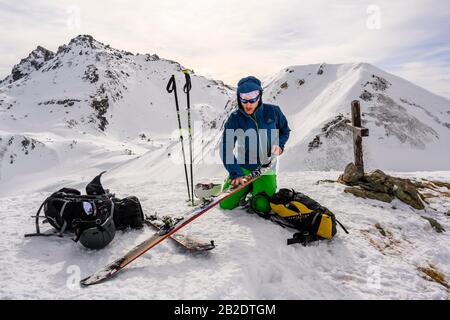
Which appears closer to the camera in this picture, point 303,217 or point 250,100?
point 303,217

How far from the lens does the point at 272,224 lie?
575 cm

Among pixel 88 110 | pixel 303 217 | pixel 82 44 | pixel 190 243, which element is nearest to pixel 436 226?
pixel 303 217

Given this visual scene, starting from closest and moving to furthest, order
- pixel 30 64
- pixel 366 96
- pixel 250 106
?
pixel 250 106
pixel 366 96
pixel 30 64

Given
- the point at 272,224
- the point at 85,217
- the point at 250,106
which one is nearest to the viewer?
the point at 85,217

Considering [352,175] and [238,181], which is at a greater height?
[238,181]

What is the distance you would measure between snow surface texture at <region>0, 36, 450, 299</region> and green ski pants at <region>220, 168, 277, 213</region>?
23 centimetres

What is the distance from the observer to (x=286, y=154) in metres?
19.8

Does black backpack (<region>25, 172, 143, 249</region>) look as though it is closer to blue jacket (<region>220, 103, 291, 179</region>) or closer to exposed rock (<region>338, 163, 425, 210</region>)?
blue jacket (<region>220, 103, 291, 179</region>)

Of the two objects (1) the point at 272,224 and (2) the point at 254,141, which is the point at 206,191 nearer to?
(2) the point at 254,141

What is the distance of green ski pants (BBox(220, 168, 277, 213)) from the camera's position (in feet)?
20.2

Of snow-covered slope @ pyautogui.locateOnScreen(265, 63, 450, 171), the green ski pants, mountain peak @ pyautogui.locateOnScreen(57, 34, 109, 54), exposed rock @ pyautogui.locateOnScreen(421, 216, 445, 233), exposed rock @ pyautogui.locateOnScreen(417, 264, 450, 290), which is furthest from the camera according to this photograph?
mountain peak @ pyautogui.locateOnScreen(57, 34, 109, 54)

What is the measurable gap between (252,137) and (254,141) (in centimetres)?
9

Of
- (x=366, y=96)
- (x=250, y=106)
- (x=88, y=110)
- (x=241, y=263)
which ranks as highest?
(x=88, y=110)

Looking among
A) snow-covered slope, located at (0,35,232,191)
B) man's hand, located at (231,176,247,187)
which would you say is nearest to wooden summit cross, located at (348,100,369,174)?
man's hand, located at (231,176,247,187)
